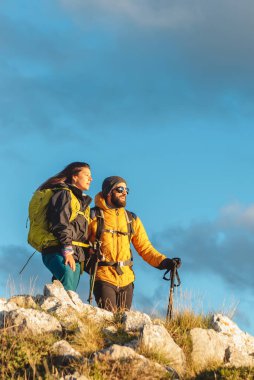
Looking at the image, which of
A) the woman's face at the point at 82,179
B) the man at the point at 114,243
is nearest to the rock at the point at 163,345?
the man at the point at 114,243

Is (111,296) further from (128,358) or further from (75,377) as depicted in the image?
(75,377)

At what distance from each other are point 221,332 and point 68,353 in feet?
11.9

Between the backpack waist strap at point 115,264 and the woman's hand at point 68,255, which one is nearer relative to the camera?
the woman's hand at point 68,255

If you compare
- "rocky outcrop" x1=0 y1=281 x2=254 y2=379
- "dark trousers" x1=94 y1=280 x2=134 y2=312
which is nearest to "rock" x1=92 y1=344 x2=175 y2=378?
"rocky outcrop" x1=0 y1=281 x2=254 y2=379

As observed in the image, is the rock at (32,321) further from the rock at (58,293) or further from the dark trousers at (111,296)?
the dark trousers at (111,296)

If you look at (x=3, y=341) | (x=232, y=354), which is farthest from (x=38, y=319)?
(x=232, y=354)

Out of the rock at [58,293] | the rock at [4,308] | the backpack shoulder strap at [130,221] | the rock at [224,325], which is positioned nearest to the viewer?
the rock at [4,308]

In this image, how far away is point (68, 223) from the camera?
1367 centimetres

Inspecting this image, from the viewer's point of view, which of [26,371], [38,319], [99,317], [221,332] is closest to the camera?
[26,371]

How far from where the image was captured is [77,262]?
14000 millimetres

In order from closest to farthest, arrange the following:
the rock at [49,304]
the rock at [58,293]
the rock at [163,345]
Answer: the rock at [163,345] → the rock at [49,304] → the rock at [58,293]

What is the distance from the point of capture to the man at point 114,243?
14.2m

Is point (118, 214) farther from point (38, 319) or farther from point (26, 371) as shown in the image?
point (26, 371)

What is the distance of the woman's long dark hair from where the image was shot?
46.6ft
